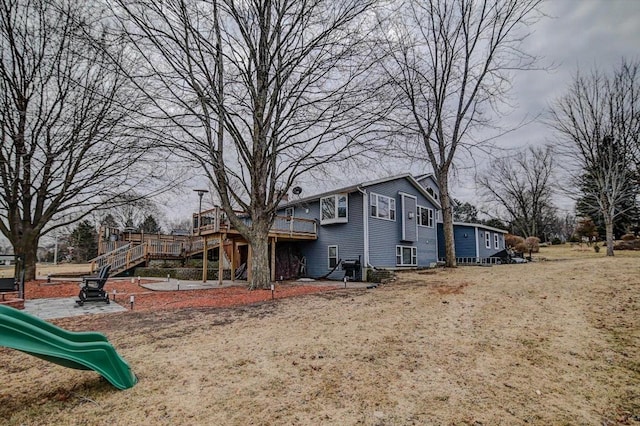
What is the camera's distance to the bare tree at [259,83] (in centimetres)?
Result: 957

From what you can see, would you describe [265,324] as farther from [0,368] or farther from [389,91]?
[389,91]

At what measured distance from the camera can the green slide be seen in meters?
3.01

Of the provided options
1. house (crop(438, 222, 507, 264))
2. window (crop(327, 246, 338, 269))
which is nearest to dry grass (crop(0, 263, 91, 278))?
window (crop(327, 246, 338, 269))

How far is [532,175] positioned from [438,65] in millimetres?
30642

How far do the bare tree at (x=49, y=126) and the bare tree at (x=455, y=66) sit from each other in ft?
42.2

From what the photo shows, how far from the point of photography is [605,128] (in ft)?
64.2

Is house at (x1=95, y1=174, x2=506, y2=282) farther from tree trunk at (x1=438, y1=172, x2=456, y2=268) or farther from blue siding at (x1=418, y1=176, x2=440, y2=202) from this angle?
blue siding at (x1=418, y1=176, x2=440, y2=202)

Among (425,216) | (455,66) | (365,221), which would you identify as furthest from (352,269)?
(455,66)

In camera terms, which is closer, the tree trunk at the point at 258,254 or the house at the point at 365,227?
the tree trunk at the point at 258,254

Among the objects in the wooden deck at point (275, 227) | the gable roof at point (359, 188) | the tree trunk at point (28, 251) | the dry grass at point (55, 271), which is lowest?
the dry grass at point (55, 271)

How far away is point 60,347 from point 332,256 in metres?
15.2

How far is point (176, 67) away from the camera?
970 centimetres

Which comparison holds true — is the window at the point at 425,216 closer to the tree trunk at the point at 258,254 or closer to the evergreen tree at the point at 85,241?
the tree trunk at the point at 258,254

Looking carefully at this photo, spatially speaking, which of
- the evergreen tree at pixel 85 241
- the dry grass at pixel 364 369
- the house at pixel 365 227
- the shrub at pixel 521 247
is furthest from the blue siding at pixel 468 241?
the evergreen tree at pixel 85 241
